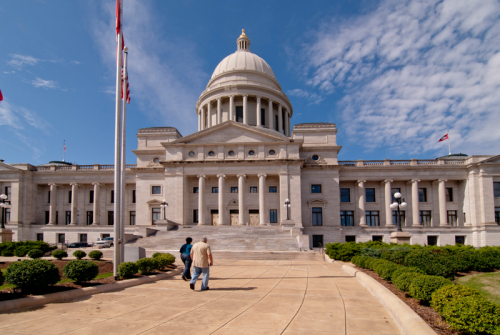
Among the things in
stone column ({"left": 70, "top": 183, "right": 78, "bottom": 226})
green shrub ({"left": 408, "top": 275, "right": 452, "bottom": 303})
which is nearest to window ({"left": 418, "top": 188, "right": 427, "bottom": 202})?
green shrub ({"left": 408, "top": 275, "right": 452, "bottom": 303})

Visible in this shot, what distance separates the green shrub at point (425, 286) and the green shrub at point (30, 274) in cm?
1124

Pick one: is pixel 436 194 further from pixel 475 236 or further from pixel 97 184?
pixel 97 184

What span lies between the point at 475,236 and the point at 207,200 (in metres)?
38.5

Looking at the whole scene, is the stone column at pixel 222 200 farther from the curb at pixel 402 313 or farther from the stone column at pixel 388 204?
the curb at pixel 402 313

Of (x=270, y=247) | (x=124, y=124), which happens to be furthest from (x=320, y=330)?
(x=270, y=247)

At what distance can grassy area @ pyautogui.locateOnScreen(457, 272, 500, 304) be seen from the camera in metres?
13.8

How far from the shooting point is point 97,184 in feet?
180

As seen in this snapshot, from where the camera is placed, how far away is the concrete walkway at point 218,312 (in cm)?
807

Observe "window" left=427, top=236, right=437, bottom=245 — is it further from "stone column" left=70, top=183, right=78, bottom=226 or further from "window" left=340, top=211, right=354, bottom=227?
"stone column" left=70, top=183, right=78, bottom=226

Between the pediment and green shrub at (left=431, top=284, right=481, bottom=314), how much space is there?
1631 inches

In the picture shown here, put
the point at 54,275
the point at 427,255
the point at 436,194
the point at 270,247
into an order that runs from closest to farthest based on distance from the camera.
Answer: the point at 54,275 → the point at 427,255 → the point at 270,247 → the point at 436,194

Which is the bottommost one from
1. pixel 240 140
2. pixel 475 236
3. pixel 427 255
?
pixel 475 236

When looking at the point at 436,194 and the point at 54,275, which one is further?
the point at 436,194

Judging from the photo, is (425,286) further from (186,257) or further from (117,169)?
(117,169)
